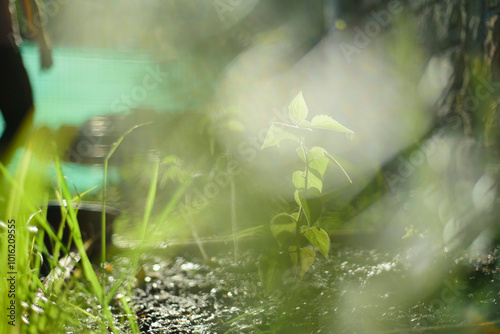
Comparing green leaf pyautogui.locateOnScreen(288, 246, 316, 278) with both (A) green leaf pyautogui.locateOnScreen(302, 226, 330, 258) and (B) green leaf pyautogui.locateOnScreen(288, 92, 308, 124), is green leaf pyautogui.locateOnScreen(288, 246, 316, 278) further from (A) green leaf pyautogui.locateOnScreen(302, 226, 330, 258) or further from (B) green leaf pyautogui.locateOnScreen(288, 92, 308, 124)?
(B) green leaf pyautogui.locateOnScreen(288, 92, 308, 124)

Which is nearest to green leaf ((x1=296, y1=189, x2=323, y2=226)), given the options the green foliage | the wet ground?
the green foliage

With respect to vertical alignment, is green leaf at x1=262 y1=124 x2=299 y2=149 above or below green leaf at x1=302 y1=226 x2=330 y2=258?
above

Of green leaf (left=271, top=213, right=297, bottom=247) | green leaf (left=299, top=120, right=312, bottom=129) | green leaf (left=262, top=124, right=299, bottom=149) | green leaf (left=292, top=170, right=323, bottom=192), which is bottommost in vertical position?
green leaf (left=271, top=213, right=297, bottom=247)

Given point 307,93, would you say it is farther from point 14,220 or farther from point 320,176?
point 14,220

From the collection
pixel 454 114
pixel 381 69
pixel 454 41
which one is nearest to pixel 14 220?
pixel 454 114

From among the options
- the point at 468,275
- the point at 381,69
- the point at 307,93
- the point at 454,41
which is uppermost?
the point at 307,93

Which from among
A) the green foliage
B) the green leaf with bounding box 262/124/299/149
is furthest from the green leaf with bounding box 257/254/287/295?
the green leaf with bounding box 262/124/299/149
